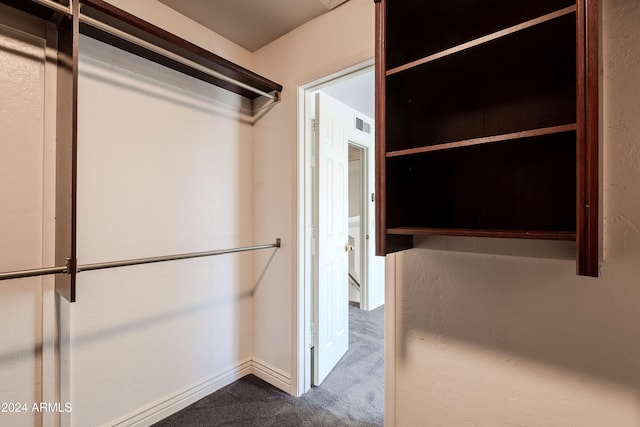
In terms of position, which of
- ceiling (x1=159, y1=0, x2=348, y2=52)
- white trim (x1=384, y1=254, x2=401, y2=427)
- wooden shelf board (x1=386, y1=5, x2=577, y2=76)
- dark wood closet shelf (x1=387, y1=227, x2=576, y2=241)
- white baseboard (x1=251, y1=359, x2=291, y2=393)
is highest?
ceiling (x1=159, y1=0, x2=348, y2=52)

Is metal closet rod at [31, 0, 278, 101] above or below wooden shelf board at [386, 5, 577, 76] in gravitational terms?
above

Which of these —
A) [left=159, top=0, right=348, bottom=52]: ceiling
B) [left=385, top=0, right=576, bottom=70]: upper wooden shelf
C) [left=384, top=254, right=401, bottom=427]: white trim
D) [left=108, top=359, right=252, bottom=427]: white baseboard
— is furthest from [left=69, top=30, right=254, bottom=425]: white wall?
[left=385, top=0, right=576, bottom=70]: upper wooden shelf

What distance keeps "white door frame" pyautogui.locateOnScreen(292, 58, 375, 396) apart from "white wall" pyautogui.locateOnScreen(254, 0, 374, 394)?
0.03 meters

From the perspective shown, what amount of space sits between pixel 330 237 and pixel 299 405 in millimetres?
1167

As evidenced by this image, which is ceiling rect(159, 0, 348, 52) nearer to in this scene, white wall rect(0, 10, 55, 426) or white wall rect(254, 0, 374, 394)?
white wall rect(254, 0, 374, 394)

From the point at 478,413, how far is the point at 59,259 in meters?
1.98

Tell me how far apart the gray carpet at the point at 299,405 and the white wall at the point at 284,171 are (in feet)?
0.48

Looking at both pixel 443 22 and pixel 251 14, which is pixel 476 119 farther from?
pixel 251 14

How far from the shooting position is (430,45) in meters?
1.32

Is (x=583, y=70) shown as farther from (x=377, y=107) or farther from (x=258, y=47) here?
(x=258, y=47)

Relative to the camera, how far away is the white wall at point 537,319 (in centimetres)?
95

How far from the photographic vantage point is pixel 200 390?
1942 mm

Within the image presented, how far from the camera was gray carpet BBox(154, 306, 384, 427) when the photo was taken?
173 centimetres

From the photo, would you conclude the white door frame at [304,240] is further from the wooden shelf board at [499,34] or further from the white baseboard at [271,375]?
the wooden shelf board at [499,34]
